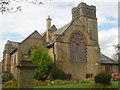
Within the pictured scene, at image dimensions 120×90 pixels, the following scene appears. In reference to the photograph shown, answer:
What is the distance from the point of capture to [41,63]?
3341 cm

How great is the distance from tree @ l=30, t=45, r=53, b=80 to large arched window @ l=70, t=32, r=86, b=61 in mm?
5902

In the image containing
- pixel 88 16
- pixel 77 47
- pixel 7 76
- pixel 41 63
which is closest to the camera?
pixel 41 63

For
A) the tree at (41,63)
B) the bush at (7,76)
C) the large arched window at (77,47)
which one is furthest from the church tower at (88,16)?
the bush at (7,76)

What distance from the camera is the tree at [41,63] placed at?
3338 cm

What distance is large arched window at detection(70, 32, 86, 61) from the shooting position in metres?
38.3

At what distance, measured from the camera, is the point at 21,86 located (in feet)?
32.2

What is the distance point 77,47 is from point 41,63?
9344 millimetres

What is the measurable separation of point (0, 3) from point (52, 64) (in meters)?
28.4

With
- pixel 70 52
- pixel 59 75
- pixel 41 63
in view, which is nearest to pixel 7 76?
pixel 41 63

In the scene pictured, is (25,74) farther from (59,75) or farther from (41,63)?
(59,75)

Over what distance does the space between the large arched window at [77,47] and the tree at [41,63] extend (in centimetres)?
590

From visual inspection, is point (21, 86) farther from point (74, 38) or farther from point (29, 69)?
point (74, 38)

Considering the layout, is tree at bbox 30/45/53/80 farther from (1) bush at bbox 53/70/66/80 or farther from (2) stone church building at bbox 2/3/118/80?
(2) stone church building at bbox 2/3/118/80

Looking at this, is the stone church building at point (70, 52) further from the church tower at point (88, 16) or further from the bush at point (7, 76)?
the church tower at point (88, 16)
